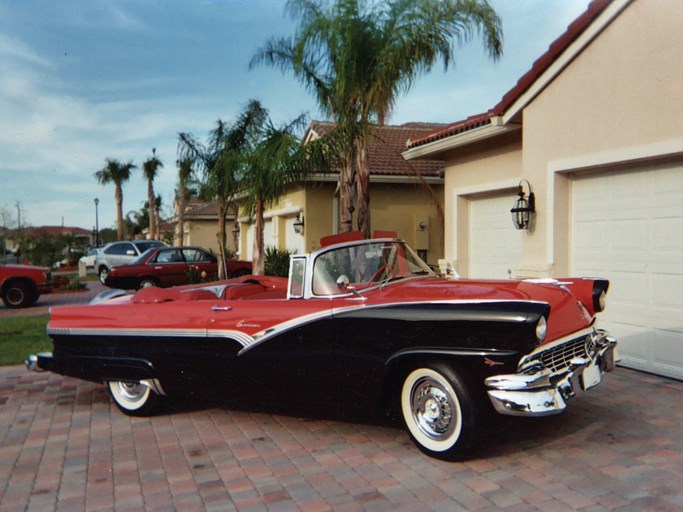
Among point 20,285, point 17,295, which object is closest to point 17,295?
point 17,295

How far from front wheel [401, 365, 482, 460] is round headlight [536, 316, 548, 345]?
54cm

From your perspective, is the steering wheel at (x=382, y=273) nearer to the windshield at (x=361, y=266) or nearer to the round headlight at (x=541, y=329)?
the windshield at (x=361, y=266)

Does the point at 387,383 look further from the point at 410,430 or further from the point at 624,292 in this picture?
the point at 624,292

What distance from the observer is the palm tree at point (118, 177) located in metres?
44.5

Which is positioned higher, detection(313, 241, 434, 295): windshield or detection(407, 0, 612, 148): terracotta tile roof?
detection(407, 0, 612, 148): terracotta tile roof

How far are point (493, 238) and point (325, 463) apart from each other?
619 cm

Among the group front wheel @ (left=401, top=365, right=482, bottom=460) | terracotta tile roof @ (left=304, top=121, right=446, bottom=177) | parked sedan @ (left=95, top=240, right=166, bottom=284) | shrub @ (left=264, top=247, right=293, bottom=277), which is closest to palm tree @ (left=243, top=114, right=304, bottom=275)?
terracotta tile roof @ (left=304, top=121, right=446, bottom=177)

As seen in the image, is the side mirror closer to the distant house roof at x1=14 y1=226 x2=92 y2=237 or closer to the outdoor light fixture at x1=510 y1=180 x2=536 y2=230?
the outdoor light fixture at x1=510 y1=180 x2=536 y2=230

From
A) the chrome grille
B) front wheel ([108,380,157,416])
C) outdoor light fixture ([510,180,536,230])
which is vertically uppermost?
outdoor light fixture ([510,180,536,230])

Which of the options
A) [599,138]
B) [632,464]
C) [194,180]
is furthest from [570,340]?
[194,180]

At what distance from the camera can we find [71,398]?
6266mm

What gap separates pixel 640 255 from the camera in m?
6.64

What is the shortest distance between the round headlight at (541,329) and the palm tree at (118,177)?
44224mm

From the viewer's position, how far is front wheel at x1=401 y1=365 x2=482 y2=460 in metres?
3.99
